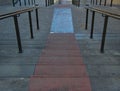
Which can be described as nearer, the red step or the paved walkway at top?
the red step

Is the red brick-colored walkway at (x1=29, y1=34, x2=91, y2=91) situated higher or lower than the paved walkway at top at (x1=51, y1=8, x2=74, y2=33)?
lower

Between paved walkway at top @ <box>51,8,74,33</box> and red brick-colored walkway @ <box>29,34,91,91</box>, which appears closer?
red brick-colored walkway @ <box>29,34,91,91</box>

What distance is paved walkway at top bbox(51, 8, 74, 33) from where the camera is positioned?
14.4 ft

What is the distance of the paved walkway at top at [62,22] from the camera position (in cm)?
438

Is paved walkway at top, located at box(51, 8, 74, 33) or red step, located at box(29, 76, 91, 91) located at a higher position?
paved walkway at top, located at box(51, 8, 74, 33)

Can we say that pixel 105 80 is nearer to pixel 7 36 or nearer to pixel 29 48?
pixel 29 48

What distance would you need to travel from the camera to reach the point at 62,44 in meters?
3.47

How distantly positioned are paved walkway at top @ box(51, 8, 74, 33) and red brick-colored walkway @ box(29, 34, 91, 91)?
3.01 feet

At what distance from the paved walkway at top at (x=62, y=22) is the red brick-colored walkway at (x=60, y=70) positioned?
92 centimetres

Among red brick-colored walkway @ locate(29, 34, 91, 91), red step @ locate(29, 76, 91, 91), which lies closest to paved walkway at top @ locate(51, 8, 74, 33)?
red brick-colored walkway @ locate(29, 34, 91, 91)

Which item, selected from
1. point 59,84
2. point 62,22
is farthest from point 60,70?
point 62,22

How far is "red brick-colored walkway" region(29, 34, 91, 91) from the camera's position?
6.87ft

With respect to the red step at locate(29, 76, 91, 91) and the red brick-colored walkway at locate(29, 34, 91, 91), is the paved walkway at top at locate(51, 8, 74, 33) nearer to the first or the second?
the red brick-colored walkway at locate(29, 34, 91, 91)

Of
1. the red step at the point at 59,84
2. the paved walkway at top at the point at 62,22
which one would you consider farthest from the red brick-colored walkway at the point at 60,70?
the paved walkway at top at the point at 62,22
